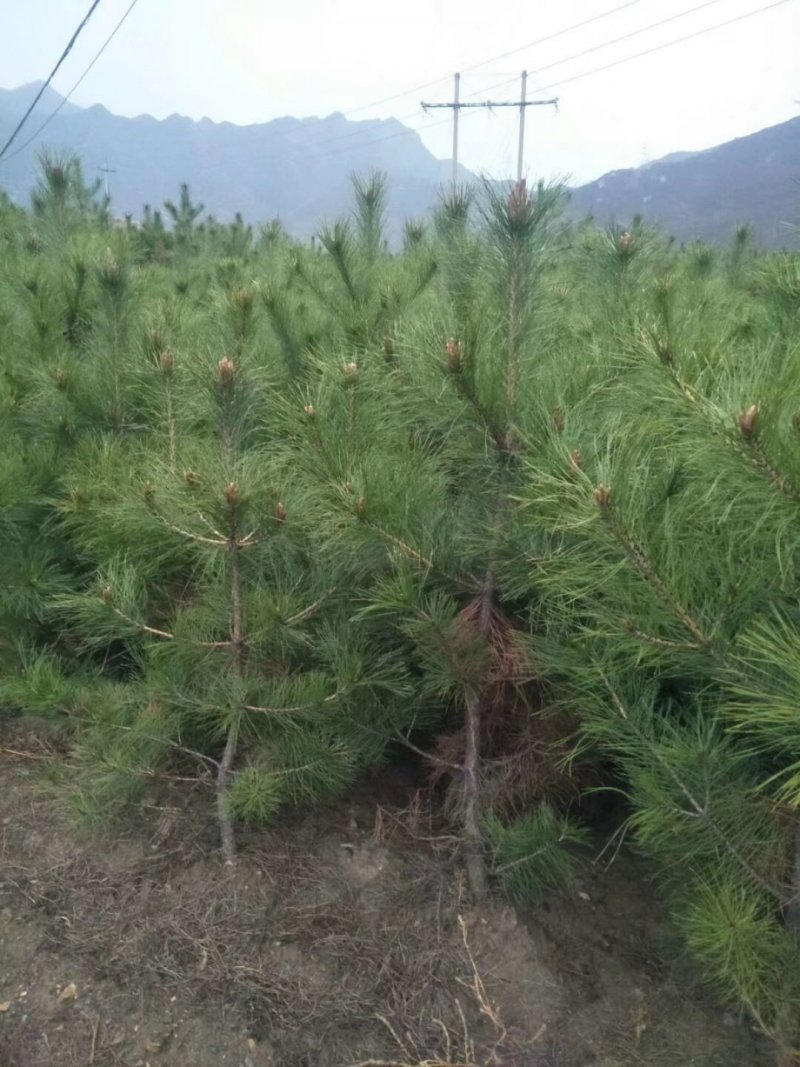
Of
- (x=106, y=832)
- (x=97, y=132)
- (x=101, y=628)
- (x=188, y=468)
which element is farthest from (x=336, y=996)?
(x=97, y=132)

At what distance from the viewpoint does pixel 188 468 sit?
196cm

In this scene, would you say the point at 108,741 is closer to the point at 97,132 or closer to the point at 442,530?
the point at 442,530

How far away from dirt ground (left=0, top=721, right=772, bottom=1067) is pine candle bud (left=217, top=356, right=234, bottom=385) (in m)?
1.31

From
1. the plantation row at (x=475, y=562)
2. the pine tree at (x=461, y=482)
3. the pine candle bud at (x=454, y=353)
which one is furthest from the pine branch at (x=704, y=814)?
the pine candle bud at (x=454, y=353)

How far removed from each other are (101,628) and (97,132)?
137164 mm

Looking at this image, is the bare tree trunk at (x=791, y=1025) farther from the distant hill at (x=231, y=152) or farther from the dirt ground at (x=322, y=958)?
the distant hill at (x=231, y=152)

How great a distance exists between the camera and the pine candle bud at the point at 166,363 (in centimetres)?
221

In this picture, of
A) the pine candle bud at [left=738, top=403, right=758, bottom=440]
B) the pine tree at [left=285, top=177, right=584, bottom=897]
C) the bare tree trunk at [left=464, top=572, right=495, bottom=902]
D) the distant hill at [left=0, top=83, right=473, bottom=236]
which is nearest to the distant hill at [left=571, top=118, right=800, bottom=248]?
the pine tree at [left=285, top=177, right=584, bottom=897]

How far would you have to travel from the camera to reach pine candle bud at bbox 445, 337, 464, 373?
1696mm

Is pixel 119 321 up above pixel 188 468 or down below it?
above

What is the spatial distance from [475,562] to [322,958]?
107 cm

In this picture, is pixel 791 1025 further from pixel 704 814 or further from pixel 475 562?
pixel 475 562

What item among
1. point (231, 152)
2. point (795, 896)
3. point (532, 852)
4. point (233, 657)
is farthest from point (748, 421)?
point (231, 152)

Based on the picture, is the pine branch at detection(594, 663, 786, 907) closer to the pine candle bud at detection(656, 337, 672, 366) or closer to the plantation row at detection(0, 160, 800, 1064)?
the plantation row at detection(0, 160, 800, 1064)
